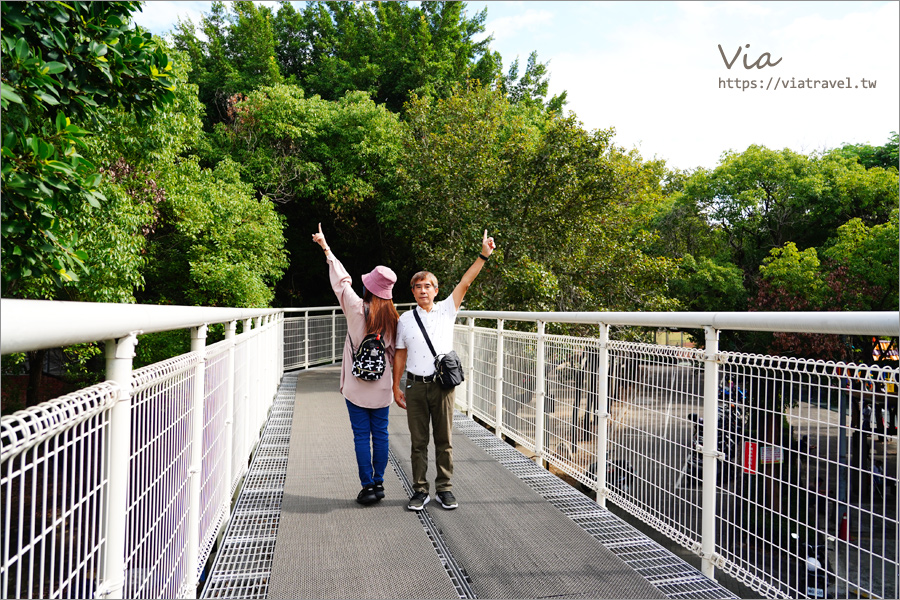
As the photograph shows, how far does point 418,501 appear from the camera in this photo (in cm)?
397

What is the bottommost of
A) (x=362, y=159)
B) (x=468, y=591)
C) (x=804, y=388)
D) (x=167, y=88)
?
(x=468, y=591)

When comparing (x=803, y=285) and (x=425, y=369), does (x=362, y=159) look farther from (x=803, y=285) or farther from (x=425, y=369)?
(x=425, y=369)

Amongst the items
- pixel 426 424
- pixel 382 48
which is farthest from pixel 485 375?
pixel 382 48

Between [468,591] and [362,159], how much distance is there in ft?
59.0

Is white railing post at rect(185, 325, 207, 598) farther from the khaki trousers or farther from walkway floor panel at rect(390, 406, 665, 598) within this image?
the khaki trousers

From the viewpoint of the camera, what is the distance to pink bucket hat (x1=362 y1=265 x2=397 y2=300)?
4.02m

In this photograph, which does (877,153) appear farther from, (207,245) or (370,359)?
(370,359)

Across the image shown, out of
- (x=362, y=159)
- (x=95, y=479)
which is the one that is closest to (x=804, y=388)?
(x=95, y=479)

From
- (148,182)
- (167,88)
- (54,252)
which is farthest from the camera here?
(148,182)

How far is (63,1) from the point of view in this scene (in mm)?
4145

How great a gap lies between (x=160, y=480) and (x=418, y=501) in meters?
2.01

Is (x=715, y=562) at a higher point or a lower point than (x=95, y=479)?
lower

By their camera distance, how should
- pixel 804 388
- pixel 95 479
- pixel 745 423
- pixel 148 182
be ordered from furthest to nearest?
pixel 148 182
pixel 745 423
pixel 804 388
pixel 95 479

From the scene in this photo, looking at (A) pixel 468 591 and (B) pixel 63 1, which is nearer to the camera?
(A) pixel 468 591
